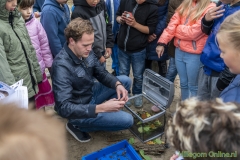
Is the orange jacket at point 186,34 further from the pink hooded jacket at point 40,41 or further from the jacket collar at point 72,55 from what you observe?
the pink hooded jacket at point 40,41

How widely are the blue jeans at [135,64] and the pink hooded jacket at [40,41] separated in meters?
1.05

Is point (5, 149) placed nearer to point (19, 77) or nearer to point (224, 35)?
point (224, 35)

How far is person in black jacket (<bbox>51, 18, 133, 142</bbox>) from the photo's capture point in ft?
8.41

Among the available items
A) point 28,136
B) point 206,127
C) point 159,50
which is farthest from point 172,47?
point 28,136

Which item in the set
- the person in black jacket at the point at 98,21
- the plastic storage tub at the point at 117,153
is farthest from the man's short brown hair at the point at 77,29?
the plastic storage tub at the point at 117,153

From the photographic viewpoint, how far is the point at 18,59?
8.47ft

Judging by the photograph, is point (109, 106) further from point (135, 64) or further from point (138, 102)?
point (135, 64)

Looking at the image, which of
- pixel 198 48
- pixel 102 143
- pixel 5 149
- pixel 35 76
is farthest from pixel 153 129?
pixel 5 149

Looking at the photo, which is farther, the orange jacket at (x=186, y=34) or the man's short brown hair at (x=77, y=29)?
the orange jacket at (x=186, y=34)

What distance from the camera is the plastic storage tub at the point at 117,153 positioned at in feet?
8.49

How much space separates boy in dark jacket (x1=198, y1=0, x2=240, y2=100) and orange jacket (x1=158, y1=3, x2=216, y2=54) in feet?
0.55

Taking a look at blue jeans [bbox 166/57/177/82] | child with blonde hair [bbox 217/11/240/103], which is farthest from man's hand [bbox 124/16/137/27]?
child with blonde hair [bbox 217/11/240/103]

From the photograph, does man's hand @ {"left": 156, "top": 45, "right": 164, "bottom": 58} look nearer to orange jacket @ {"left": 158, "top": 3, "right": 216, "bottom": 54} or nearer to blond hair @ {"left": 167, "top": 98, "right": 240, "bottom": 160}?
orange jacket @ {"left": 158, "top": 3, "right": 216, "bottom": 54}

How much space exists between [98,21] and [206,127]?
2.68 metres
